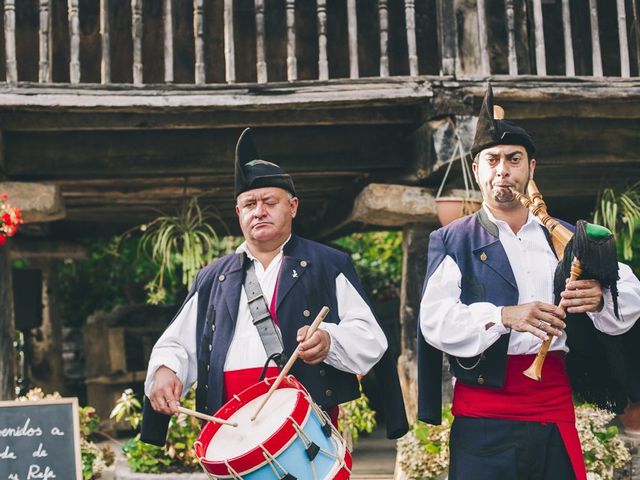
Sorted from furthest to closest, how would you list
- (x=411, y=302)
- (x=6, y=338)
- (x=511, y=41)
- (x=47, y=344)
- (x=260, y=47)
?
1. (x=47, y=344)
2. (x=411, y=302)
3. (x=6, y=338)
4. (x=511, y=41)
5. (x=260, y=47)

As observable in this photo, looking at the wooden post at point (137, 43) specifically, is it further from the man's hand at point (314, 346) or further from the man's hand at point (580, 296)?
the man's hand at point (580, 296)

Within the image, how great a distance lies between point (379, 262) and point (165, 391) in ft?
27.9

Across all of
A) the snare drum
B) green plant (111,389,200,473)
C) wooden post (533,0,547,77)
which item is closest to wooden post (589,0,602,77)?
wooden post (533,0,547,77)

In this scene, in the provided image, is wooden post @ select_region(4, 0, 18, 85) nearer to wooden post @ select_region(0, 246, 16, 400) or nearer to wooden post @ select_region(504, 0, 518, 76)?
wooden post @ select_region(0, 246, 16, 400)

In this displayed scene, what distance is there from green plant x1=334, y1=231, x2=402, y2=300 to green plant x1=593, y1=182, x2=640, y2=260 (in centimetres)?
423

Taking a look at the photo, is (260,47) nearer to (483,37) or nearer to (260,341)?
(483,37)

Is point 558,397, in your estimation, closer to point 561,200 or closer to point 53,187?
point 53,187

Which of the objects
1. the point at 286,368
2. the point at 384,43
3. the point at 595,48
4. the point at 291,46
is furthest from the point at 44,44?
the point at 286,368

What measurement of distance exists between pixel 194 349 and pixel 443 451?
2235 mm

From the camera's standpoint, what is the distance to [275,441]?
290 centimetres

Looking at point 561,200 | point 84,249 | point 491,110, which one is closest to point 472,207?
point 491,110

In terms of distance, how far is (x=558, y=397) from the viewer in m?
3.18

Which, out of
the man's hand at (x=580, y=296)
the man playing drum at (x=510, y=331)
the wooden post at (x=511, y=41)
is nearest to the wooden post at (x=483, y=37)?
the wooden post at (x=511, y=41)

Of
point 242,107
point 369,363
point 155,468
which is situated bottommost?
point 155,468
